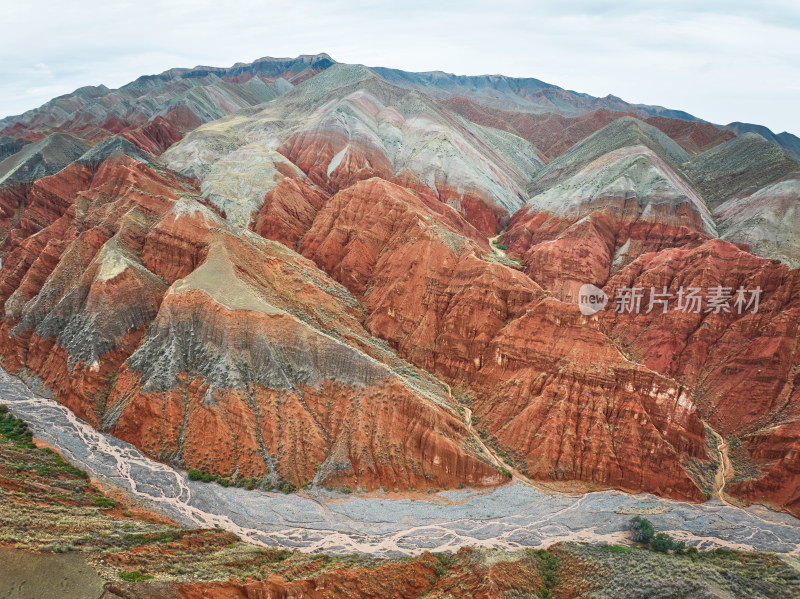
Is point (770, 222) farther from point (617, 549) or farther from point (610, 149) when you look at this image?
point (617, 549)

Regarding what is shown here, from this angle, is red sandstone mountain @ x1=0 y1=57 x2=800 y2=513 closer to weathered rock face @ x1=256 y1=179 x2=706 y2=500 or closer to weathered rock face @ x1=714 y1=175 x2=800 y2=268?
weathered rock face @ x1=256 y1=179 x2=706 y2=500

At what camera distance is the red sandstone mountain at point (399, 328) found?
49.3 m

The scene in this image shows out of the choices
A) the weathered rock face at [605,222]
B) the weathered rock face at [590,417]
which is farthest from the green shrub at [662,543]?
the weathered rock face at [605,222]

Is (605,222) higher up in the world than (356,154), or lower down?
lower down

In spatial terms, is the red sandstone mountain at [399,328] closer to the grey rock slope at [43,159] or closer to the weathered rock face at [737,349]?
the weathered rock face at [737,349]

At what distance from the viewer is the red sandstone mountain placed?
162ft

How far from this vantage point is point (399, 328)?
66750 millimetres

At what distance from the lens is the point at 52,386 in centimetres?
5944

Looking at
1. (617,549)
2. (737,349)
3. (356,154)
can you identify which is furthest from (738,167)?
(617,549)

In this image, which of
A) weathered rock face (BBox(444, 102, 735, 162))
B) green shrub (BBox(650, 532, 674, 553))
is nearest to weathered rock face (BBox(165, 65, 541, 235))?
weathered rock face (BBox(444, 102, 735, 162))

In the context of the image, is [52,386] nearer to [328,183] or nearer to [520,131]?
[328,183]

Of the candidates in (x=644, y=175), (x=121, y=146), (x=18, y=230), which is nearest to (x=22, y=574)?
(x=18, y=230)

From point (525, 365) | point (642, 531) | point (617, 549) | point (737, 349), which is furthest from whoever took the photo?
point (737, 349)

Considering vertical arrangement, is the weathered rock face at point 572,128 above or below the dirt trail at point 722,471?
above
